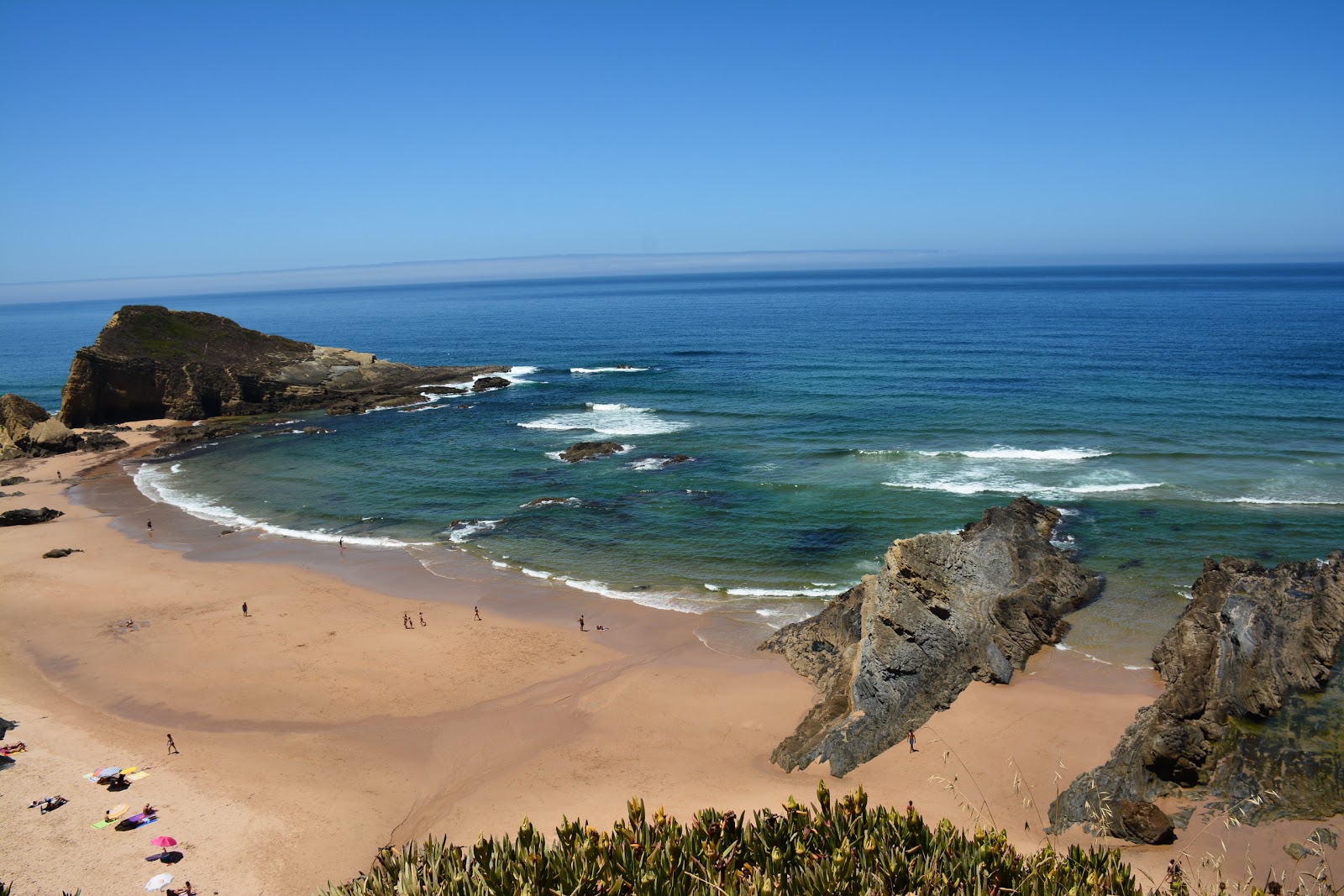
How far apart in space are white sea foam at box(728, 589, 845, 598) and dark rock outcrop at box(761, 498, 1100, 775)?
3.39 metres

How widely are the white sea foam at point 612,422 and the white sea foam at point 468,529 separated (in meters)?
16.6

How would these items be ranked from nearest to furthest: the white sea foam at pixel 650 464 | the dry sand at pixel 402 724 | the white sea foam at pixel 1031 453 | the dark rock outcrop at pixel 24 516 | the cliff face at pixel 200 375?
the dry sand at pixel 402 724
the dark rock outcrop at pixel 24 516
the white sea foam at pixel 1031 453
the white sea foam at pixel 650 464
the cliff face at pixel 200 375

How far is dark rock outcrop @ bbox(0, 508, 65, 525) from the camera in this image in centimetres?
4072

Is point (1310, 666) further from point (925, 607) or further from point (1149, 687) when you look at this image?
point (925, 607)

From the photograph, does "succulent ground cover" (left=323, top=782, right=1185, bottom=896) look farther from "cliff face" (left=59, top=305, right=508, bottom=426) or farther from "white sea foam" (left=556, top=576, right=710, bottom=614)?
"cliff face" (left=59, top=305, right=508, bottom=426)

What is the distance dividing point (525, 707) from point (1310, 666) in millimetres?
20097

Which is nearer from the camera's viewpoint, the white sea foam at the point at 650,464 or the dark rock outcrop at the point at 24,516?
the dark rock outcrop at the point at 24,516

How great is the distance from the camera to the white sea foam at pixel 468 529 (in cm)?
3697

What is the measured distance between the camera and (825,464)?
44000 millimetres

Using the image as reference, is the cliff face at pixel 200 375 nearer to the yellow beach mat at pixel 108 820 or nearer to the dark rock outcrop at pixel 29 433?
the dark rock outcrop at pixel 29 433

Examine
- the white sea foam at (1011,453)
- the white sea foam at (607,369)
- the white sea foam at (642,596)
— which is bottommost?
the white sea foam at (642,596)

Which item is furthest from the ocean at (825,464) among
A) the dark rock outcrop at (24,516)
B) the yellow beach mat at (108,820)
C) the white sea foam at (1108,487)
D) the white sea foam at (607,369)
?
the yellow beach mat at (108,820)

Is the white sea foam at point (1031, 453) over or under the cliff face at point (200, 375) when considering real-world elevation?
under

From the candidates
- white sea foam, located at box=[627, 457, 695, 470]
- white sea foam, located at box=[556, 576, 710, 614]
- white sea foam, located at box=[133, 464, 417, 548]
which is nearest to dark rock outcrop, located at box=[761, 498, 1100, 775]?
white sea foam, located at box=[556, 576, 710, 614]
